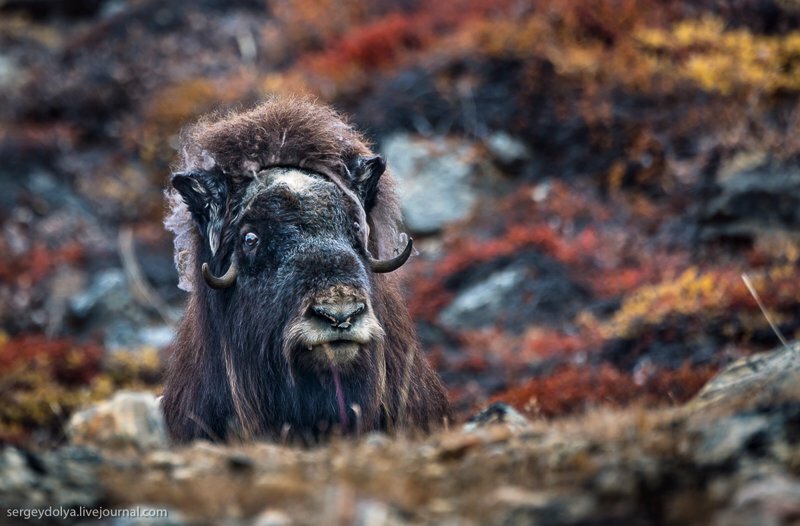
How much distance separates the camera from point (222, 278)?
15.9 ft

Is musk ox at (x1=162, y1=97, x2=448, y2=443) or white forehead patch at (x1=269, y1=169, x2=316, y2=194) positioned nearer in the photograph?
musk ox at (x1=162, y1=97, x2=448, y2=443)

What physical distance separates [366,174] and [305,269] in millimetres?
825

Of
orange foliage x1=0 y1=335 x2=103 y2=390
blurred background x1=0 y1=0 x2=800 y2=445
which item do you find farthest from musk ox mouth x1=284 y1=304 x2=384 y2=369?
orange foliage x1=0 y1=335 x2=103 y2=390

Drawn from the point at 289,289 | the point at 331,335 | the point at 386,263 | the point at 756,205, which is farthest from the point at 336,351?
the point at 756,205

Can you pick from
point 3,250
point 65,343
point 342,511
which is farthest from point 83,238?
point 342,511

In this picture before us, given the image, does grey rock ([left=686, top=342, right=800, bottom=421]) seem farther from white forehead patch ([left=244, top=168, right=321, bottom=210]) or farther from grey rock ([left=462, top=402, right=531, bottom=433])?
white forehead patch ([left=244, top=168, right=321, bottom=210])

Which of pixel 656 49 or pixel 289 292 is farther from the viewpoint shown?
pixel 656 49

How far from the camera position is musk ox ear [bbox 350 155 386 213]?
520 cm

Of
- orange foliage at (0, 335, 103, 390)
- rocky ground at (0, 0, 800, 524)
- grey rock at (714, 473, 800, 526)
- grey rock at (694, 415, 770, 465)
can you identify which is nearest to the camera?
grey rock at (714, 473, 800, 526)

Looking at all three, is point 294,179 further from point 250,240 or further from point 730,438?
point 730,438

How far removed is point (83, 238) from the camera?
533 inches

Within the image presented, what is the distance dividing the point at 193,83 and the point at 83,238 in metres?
2.98

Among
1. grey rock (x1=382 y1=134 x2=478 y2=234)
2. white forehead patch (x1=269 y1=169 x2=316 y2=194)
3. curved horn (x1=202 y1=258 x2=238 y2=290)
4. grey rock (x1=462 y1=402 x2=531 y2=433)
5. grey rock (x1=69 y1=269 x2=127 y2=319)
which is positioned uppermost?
grey rock (x1=382 y1=134 x2=478 y2=234)

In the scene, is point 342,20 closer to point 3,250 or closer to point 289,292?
point 3,250
